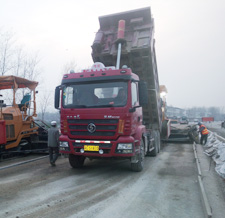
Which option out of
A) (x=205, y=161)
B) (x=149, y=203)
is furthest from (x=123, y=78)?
(x=205, y=161)

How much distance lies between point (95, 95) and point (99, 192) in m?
2.42

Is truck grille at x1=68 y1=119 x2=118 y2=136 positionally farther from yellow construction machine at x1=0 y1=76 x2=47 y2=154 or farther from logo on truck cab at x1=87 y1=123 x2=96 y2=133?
yellow construction machine at x1=0 y1=76 x2=47 y2=154

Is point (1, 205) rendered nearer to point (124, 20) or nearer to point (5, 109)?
point (5, 109)

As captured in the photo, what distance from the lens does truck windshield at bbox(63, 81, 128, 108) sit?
562 centimetres

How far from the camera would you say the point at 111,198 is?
427 centimetres

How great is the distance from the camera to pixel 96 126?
557 centimetres

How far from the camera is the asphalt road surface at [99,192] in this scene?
145 inches

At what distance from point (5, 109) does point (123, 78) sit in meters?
4.69

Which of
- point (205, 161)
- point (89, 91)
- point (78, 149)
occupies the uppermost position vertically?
point (89, 91)

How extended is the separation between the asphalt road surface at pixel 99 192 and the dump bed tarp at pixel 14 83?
3142mm

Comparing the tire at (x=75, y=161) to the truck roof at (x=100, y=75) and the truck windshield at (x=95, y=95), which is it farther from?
the truck roof at (x=100, y=75)

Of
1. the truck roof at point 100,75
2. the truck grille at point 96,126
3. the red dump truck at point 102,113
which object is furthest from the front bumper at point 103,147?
the truck roof at point 100,75

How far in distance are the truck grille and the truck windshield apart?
1.32 ft

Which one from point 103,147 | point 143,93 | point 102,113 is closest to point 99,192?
point 103,147
